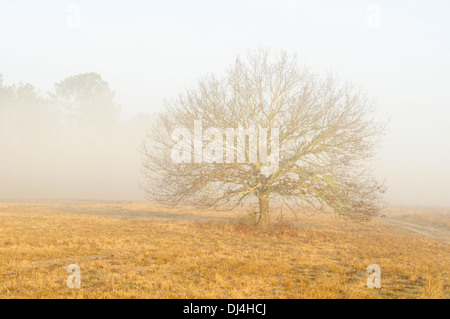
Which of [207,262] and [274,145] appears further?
[274,145]

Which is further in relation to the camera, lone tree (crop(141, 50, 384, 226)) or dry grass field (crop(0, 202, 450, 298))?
lone tree (crop(141, 50, 384, 226))

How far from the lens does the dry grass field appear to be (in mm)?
7621

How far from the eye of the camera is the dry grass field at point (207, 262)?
7.62m

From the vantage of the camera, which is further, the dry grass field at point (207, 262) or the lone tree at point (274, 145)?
the lone tree at point (274, 145)

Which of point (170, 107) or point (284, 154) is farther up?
point (170, 107)

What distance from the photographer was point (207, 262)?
10.4 m

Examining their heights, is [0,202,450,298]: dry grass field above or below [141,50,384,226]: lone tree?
below

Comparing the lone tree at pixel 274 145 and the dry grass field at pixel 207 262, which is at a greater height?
the lone tree at pixel 274 145

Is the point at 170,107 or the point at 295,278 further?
the point at 170,107

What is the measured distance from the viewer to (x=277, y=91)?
54.7 feet

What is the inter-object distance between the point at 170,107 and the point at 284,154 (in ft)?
22.7
